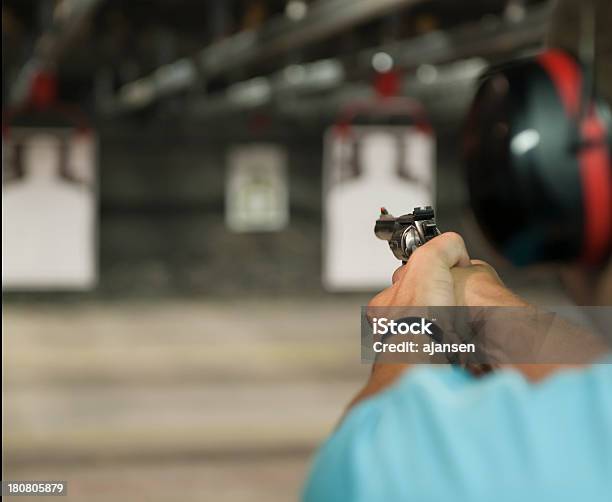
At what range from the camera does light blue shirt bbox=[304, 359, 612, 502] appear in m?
0.60

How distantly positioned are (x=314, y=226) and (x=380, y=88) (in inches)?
144

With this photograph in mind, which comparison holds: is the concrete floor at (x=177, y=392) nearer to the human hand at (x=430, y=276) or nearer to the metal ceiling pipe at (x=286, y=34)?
the metal ceiling pipe at (x=286, y=34)

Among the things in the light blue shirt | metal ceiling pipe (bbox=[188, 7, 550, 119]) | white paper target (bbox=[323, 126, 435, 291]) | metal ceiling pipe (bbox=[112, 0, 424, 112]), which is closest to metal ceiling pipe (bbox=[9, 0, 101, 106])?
metal ceiling pipe (bbox=[112, 0, 424, 112])

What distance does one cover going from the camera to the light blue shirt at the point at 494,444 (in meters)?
0.60

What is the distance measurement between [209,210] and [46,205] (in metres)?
3.75

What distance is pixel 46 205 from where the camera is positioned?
11.1ft

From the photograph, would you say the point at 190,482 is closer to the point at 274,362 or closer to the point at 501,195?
the point at 274,362

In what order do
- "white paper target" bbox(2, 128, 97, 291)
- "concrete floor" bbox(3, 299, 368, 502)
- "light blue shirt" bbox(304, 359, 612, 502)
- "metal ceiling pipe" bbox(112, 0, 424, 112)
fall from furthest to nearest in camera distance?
"concrete floor" bbox(3, 299, 368, 502) < "white paper target" bbox(2, 128, 97, 291) < "metal ceiling pipe" bbox(112, 0, 424, 112) < "light blue shirt" bbox(304, 359, 612, 502)

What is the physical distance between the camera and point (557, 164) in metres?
0.76

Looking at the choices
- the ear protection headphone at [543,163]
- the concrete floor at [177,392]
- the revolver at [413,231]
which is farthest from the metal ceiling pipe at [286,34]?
the revolver at [413,231]

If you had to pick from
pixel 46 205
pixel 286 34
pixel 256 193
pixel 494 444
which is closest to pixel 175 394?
pixel 46 205

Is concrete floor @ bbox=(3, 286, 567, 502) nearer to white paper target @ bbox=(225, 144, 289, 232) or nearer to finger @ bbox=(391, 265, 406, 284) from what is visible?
white paper target @ bbox=(225, 144, 289, 232)

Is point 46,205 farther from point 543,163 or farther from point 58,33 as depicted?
point 543,163

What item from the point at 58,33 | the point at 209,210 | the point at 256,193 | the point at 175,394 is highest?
the point at 58,33
